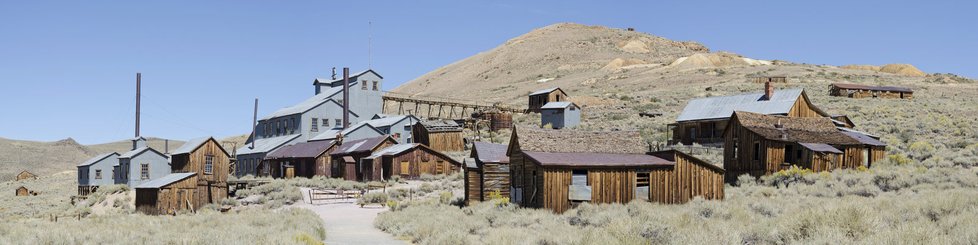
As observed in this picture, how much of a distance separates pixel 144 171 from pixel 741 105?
4104 centimetres

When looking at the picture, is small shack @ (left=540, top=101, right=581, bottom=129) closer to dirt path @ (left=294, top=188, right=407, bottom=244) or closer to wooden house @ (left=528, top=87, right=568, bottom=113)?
wooden house @ (left=528, top=87, right=568, bottom=113)

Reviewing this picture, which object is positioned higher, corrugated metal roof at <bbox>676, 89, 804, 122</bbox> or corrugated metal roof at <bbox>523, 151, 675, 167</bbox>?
corrugated metal roof at <bbox>676, 89, 804, 122</bbox>

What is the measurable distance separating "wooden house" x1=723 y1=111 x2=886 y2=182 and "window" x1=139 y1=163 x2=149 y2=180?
39.6 meters

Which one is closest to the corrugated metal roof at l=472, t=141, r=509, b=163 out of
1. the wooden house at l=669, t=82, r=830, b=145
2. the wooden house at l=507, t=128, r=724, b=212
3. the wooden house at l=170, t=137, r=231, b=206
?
the wooden house at l=507, t=128, r=724, b=212

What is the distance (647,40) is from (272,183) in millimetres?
129515

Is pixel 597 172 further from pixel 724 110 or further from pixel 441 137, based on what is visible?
pixel 441 137

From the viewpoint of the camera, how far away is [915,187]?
98.3 ft

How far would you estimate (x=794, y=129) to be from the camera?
40.5 m

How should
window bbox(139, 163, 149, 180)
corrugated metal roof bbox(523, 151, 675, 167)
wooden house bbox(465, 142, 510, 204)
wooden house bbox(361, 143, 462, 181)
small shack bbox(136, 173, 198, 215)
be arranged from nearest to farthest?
corrugated metal roof bbox(523, 151, 675, 167) → wooden house bbox(465, 142, 510, 204) → small shack bbox(136, 173, 198, 215) → wooden house bbox(361, 143, 462, 181) → window bbox(139, 163, 149, 180)

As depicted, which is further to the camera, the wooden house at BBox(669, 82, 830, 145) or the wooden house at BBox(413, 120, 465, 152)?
the wooden house at BBox(413, 120, 465, 152)

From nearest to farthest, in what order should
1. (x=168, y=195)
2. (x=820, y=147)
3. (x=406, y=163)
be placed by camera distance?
(x=820, y=147) < (x=168, y=195) < (x=406, y=163)

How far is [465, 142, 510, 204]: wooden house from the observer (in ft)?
109

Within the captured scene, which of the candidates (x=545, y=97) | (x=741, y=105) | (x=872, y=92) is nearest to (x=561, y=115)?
(x=545, y=97)

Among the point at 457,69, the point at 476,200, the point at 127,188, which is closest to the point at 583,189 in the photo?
the point at 476,200
